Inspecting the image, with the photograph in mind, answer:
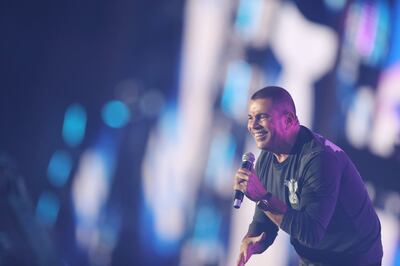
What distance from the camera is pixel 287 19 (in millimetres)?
3514

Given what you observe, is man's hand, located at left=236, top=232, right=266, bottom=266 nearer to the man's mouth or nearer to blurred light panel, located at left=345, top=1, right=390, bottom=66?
the man's mouth

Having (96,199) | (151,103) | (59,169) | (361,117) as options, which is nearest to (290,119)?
(151,103)

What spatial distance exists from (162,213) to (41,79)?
55.8 inches

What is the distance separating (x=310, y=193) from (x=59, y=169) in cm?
264

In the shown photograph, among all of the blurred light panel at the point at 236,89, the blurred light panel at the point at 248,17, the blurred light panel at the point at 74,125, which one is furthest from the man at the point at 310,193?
the blurred light panel at the point at 74,125

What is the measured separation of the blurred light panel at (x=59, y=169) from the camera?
3.96m

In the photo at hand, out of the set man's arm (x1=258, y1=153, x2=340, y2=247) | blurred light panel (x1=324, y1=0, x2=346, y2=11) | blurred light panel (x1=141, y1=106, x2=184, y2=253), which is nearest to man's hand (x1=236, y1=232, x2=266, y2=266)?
man's arm (x1=258, y1=153, x2=340, y2=247)

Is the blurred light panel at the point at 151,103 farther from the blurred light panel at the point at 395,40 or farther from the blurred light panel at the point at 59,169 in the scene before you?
the blurred light panel at the point at 395,40

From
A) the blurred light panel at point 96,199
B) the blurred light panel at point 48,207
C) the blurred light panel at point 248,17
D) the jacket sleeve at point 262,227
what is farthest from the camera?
the blurred light panel at point 48,207

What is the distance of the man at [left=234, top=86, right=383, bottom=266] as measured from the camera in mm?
1754

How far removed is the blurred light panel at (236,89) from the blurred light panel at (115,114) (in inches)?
28.0

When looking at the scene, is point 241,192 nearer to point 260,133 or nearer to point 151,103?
point 260,133

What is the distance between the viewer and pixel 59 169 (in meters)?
3.97

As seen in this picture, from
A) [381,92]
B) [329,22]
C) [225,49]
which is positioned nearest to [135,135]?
[225,49]
